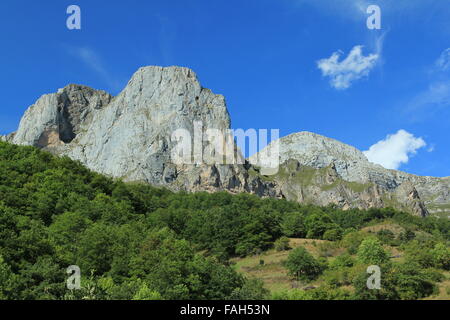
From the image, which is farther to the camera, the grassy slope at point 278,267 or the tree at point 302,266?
the tree at point 302,266

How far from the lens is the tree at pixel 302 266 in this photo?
7162cm

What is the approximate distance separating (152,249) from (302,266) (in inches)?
998

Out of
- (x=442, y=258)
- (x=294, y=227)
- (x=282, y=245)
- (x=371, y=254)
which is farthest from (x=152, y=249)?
(x=294, y=227)

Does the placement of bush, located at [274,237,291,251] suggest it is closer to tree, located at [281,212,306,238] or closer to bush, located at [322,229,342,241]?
tree, located at [281,212,306,238]

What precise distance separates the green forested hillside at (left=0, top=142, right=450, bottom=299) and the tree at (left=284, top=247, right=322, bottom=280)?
16cm

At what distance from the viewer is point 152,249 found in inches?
2279

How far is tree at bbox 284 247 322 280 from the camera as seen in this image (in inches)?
2820

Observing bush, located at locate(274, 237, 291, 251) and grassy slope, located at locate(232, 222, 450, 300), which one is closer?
grassy slope, located at locate(232, 222, 450, 300)

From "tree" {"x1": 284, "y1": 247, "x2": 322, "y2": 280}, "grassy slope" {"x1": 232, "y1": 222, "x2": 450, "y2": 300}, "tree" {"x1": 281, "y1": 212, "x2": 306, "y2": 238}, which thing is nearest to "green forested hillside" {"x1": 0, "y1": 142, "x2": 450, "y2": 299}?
"tree" {"x1": 284, "y1": 247, "x2": 322, "y2": 280}

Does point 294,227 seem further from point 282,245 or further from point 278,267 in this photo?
point 278,267

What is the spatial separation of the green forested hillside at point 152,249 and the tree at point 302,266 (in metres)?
0.16

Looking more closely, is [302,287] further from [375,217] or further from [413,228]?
[375,217]

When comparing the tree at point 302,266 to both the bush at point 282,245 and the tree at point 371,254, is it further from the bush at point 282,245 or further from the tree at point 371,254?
the bush at point 282,245

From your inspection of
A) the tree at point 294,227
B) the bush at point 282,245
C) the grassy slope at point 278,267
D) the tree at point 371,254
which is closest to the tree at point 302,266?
the grassy slope at point 278,267
